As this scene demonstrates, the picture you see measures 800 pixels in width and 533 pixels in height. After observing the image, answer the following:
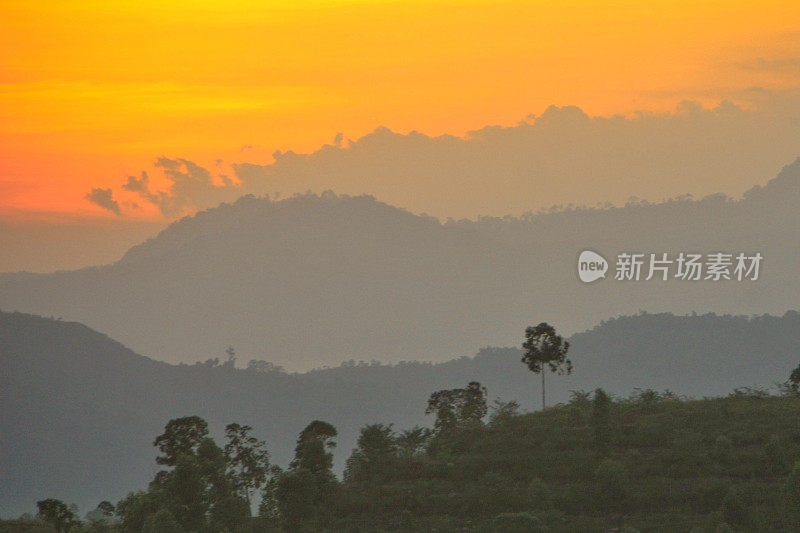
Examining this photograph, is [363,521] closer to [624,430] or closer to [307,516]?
[307,516]

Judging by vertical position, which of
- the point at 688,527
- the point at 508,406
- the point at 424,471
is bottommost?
the point at 688,527

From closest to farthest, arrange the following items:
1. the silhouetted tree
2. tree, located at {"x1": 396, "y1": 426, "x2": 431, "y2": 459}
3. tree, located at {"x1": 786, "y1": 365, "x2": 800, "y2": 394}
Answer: the silhouetted tree → tree, located at {"x1": 786, "y1": 365, "x2": 800, "y2": 394} → tree, located at {"x1": 396, "y1": 426, "x2": 431, "y2": 459}

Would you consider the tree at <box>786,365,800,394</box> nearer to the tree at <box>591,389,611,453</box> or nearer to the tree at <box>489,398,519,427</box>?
the tree at <box>591,389,611,453</box>

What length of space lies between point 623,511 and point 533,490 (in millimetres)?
7204

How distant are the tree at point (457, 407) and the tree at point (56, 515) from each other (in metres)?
36.6

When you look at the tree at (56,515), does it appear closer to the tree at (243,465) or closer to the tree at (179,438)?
the tree at (179,438)

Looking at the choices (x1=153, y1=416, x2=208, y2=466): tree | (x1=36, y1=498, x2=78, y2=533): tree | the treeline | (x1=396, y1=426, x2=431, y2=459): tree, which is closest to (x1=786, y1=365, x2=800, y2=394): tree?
the treeline

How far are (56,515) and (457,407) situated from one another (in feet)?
137

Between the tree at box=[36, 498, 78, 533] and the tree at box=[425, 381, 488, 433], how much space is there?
36562mm

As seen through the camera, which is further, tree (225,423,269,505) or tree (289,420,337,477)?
tree (225,423,269,505)

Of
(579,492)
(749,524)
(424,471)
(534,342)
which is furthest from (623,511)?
(534,342)

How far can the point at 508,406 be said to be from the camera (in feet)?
357

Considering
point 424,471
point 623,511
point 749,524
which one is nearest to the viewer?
point 749,524

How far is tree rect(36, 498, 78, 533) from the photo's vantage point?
90.6m
